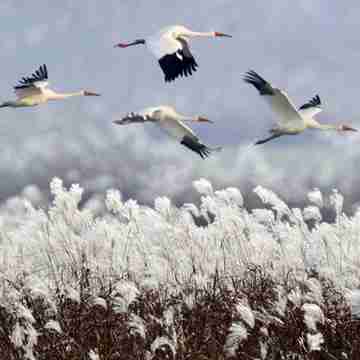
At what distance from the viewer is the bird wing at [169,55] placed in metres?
6.07

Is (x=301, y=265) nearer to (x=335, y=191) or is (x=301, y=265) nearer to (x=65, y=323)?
(x=335, y=191)

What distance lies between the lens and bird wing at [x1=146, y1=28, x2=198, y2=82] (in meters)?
6.07

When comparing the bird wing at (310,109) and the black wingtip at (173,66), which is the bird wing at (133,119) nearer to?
the black wingtip at (173,66)

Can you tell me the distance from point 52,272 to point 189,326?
171 cm

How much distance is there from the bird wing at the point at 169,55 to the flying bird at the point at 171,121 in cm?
31

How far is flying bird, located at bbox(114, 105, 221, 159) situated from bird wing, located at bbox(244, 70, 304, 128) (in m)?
0.71

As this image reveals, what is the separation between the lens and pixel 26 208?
24.6 feet

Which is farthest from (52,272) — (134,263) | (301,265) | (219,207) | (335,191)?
(335,191)

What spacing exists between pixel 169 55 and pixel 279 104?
5.00 feet

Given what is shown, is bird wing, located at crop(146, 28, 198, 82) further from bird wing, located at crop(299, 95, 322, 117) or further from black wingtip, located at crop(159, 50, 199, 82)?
bird wing, located at crop(299, 95, 322, 117)

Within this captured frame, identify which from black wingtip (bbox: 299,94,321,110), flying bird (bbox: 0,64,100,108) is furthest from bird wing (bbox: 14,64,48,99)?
black wingtip (bbox: 299,94,321,110)

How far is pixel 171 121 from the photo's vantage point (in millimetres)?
6816

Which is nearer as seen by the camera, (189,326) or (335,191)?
(189,326)

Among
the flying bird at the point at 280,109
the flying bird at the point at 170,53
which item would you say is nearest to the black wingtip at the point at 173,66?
the flying bird at the point at 170,53
